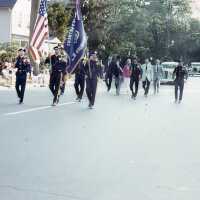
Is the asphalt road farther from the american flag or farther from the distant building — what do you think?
the distant building

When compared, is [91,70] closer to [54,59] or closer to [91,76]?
[91,76]

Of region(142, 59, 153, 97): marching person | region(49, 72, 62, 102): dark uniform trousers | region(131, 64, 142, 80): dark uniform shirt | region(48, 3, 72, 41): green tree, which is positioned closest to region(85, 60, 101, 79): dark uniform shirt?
region(49, 72, 62, 102): dark uniform trousers

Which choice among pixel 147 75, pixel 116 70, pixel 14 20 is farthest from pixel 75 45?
pixel 14 20

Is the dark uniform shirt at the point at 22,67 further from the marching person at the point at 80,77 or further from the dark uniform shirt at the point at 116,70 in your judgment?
the dark uniform shirt at the point at 116,70

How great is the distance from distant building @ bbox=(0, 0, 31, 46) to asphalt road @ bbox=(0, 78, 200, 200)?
40758 mm

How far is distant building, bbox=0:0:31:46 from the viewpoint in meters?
56.3

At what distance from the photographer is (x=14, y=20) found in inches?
2275

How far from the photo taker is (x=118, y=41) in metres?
65.9

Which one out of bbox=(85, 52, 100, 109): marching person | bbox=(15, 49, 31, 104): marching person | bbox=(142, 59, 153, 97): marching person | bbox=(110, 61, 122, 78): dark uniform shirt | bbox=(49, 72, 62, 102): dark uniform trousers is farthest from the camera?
bbox=(110, 61, 122, 78): dark uniform shirt

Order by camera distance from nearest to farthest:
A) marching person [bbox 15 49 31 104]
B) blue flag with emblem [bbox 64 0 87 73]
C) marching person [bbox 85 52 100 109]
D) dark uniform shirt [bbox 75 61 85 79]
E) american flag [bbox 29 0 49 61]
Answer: marching person [bbox 85 52 100 109] → marching person [bbox 15 49 31 104] → blue flag with emblem [bbox 64 0 87 73] → dark uniform shirt [bbox 75 61 85 79] → american flag [bbox 29 0 49 61]

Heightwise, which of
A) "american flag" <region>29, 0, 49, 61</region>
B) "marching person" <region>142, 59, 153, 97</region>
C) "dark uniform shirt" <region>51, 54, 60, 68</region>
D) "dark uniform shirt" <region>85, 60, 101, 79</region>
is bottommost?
"marching person" <region>142, 59, 153, 97</region>

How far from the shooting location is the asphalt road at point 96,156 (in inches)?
276

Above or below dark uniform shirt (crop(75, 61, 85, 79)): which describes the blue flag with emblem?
above

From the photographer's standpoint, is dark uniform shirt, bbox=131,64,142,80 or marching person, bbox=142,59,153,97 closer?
dark uniform shirt, bbox=131,64,142,80
